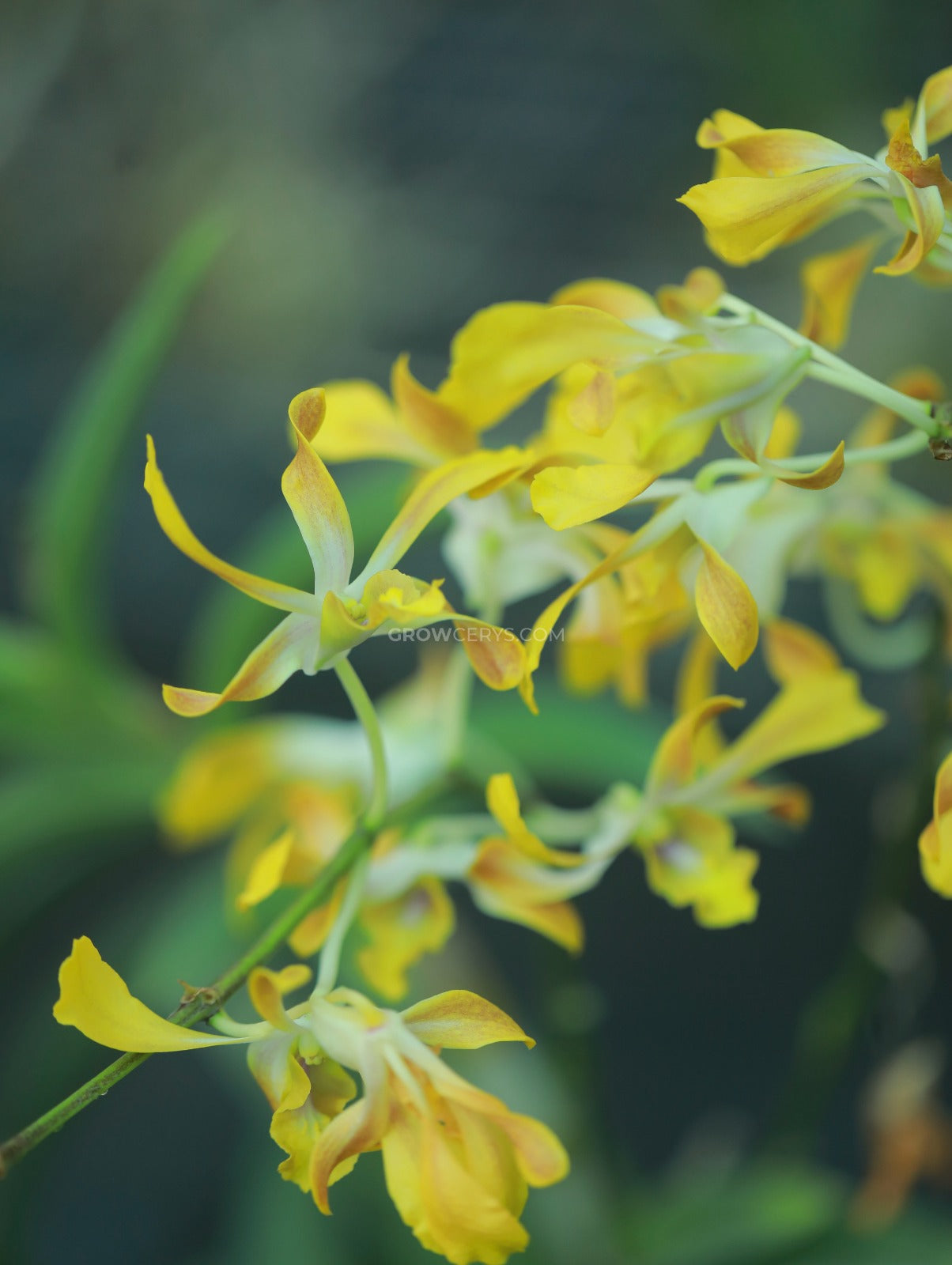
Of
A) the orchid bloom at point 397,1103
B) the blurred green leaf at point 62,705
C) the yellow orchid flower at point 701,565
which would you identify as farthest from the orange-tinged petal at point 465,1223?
the blurred green leaf at point 62,705

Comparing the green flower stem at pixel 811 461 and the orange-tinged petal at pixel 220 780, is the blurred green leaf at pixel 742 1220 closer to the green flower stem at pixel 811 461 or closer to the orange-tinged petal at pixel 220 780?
the orange-tinged petal at pixel 220 780

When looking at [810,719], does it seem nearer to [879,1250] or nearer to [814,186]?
[814,186]

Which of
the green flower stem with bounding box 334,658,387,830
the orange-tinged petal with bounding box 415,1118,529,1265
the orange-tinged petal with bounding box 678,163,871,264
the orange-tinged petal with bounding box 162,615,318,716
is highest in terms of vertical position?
the orange-tinged petal with bounding box 678,163,871,264

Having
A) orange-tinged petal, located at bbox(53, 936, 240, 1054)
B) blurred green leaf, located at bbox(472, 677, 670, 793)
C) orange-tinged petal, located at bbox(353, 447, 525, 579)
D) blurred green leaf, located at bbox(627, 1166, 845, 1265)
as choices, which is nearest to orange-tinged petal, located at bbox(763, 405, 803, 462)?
orange-tinged petal, located at bbox(353, 447, 525, 579)

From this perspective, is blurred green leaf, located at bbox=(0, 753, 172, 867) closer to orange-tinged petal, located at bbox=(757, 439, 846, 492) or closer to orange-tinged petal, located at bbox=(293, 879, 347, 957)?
orange-tinged petal, located at bbox=(293, 879, 347, 957)

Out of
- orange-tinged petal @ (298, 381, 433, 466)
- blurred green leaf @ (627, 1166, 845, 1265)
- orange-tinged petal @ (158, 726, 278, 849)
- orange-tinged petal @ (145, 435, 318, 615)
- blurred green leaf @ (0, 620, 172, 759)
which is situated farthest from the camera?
blurred green leaf @ (0, 620, 172, 759)

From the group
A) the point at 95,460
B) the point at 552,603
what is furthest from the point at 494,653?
the point at 95,460
